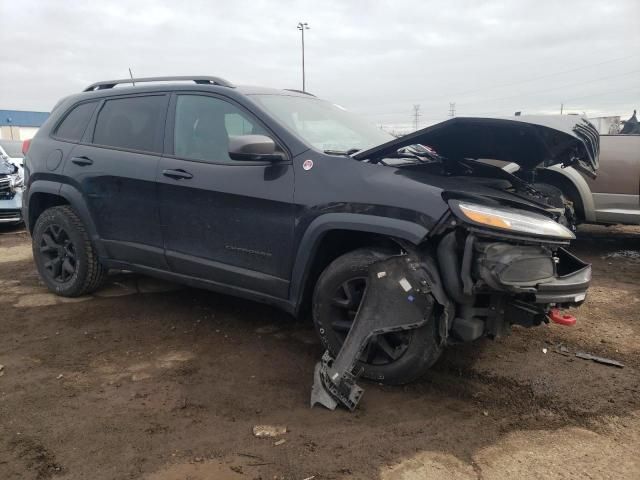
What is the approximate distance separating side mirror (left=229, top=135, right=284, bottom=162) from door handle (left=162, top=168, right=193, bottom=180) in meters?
0.60

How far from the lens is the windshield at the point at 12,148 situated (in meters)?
11.6

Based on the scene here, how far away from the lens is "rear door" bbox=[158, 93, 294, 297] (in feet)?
11.0

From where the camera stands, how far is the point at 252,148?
3.12m

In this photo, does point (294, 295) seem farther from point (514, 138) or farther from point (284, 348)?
point (514, 138)

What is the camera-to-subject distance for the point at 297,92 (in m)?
Answer: 4.31

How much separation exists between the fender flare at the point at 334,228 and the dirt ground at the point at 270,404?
1.89 ft

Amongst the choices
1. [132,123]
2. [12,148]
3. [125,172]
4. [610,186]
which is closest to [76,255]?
[125,172]

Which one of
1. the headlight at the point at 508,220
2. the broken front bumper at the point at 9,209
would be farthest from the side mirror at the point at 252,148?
the broken front bumper at the point at 9,209

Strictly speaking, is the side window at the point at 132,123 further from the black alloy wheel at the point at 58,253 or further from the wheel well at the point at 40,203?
the black alloy wheel at the point at 58,253

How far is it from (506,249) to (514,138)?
32.8 inches

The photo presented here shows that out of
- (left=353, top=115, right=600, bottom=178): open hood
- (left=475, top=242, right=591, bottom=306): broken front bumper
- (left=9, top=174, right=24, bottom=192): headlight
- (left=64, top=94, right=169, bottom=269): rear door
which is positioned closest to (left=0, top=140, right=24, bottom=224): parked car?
(left=9, top=174, right=24, bottom=192): headlight

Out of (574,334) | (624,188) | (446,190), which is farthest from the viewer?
(624,188)

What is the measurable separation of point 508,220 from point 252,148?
1.51 meters

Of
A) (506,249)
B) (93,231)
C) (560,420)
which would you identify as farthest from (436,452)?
(93,231)
